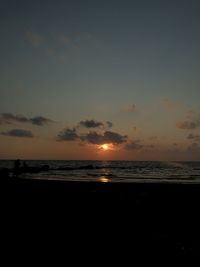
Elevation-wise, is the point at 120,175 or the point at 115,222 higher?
the point at 120,175

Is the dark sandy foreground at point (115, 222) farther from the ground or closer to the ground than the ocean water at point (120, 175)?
closer to the ground

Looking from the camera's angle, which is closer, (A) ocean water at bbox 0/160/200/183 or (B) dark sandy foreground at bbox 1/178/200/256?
(B) dark sandy foreground at bbox 1/178/200/256

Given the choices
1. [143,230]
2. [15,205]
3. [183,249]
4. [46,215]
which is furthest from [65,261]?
[15,205]

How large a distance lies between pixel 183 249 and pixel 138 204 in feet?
23.5

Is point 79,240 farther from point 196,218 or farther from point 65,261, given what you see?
point 196,218

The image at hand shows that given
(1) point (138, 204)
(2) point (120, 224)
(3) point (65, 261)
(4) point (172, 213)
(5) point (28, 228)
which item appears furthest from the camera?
(1) point (138, 204)

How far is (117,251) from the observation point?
7.34m

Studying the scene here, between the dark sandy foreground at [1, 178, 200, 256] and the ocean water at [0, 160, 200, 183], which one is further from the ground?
the ocean water at [0, 160, 200, 183]

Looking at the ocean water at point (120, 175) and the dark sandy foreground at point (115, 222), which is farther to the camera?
the ocean water at point (120, 175)

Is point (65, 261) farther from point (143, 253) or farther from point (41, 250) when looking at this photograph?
point (143, 253)

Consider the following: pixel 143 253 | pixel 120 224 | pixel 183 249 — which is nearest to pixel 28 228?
pixel 120 224

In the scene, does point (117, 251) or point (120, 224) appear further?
point (120, 224)

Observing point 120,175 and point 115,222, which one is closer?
point 115,222

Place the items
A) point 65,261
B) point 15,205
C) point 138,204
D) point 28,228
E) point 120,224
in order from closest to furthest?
point 65,261
point 28,228
point 120,224
point 15,205
point 138,204
